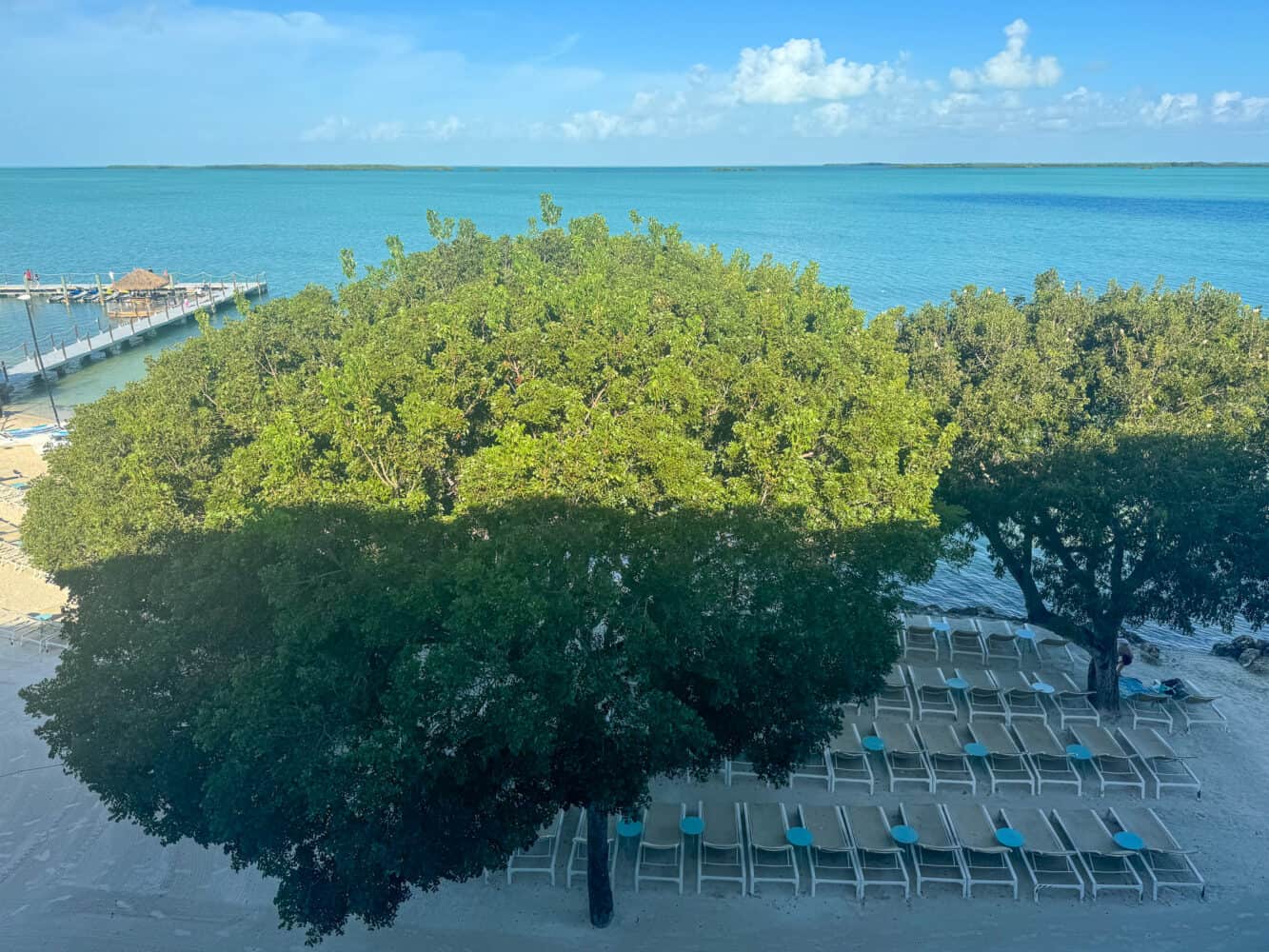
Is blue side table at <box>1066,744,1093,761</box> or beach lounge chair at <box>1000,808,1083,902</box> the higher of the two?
blue side table at <box>1066,744,1093,761</box>

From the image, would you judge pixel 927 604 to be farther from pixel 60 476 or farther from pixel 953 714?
pixel 60 476

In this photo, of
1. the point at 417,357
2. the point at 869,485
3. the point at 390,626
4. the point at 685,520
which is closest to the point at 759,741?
the point at 685,520

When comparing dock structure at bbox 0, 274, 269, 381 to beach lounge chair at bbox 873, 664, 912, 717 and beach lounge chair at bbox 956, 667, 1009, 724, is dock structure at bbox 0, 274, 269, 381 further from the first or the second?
beach lounge chair at bbox 956, 667, 1009, 724

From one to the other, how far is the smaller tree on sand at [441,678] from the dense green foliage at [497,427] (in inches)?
37.5

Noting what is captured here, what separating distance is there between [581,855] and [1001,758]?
10214 mm

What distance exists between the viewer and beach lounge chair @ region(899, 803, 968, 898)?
1549 cm

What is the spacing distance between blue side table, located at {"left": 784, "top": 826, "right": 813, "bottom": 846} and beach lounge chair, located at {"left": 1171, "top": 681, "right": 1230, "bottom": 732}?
37.9 ft

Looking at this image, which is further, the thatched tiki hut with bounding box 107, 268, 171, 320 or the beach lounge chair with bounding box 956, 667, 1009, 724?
the thatched tiki hut with bounding box 107, 268, 171, 320

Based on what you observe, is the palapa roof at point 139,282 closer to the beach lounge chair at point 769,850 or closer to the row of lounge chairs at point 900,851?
the row of lounge chairs at point 900,851

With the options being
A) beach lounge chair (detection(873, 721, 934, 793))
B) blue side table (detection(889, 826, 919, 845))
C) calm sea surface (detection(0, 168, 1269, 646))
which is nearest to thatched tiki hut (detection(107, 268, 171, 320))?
calm sea surface (detection(0, 168, 1269, 646))

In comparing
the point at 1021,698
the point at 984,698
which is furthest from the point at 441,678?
the point at 1021,698

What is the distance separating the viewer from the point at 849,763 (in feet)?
60.1

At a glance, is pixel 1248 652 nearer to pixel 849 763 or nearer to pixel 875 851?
pixel 849 763

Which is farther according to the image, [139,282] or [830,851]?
[139,282]
